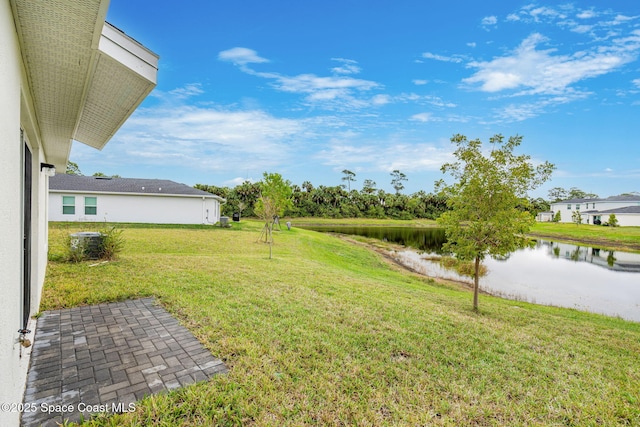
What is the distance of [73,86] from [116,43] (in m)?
0.92

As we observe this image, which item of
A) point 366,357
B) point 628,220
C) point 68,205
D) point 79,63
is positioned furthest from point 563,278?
point 628,220

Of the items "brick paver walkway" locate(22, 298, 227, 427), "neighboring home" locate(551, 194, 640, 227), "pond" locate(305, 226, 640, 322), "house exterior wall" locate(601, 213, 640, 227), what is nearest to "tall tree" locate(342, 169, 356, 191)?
"neighboring home" locate(551, 194, 640, 227)

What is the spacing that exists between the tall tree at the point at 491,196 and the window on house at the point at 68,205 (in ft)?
75.5

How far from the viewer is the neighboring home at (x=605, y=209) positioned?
47.9m

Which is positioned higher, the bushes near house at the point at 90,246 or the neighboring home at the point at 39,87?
the neighboring home at the point at 39,87

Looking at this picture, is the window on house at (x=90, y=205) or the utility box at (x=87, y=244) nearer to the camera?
the utility box at (x=87, y=244)

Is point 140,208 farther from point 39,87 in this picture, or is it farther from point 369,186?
point 369,186

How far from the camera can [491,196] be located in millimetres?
6465

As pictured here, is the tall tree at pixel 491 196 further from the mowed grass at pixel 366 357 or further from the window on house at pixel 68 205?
the window on house at pixel 68 205

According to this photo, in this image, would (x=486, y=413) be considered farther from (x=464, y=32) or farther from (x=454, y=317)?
(x=464, y=32)

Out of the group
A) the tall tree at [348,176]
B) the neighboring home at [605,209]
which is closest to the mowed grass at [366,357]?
the neighboring home at [605,209]

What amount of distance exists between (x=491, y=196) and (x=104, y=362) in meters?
7.28

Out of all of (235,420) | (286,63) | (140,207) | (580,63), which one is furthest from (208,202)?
(580,63)

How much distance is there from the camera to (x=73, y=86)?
2.91 m
